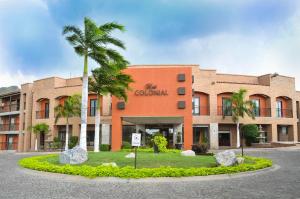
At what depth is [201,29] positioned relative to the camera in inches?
739

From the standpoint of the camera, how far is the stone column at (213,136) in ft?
118

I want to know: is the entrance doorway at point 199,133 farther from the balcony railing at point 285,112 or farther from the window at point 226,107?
the balcony railing at point 285,112

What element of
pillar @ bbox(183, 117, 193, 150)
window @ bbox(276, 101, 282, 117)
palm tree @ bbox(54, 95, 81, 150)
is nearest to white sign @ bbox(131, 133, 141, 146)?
pillar @ bbox(183, 117, 193, 150)

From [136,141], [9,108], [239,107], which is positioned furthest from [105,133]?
[136,141]

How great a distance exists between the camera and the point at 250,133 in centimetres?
3638

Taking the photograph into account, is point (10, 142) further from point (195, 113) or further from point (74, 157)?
point (74, 157)

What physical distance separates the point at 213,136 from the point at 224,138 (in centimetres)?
397

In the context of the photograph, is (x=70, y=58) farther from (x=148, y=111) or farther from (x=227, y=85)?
(x=227, y=85)

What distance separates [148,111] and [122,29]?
24.8ft

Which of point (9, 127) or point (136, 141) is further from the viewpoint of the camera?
point (9, 127)

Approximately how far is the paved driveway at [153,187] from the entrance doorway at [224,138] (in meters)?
26.6

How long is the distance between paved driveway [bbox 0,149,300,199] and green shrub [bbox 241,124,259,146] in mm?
23917

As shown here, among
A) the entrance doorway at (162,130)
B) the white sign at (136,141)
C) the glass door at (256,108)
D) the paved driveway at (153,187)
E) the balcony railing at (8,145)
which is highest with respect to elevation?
the glass door at (256,108)

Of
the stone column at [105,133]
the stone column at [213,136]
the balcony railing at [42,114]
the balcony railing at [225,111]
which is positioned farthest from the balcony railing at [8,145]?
the balcony railing at [225,111]
